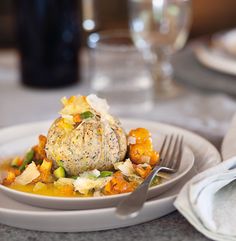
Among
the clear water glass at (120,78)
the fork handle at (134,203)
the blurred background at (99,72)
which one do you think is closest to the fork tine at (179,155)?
the fork handle at (134,203)

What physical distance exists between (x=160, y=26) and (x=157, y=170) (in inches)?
27.7

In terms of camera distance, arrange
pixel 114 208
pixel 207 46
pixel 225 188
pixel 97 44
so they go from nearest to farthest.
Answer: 1. pixel 114 208
2. pixel 225 188
3. pixel 97 44
4. pixel 207 46

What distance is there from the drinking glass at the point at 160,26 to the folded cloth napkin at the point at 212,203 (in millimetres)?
656

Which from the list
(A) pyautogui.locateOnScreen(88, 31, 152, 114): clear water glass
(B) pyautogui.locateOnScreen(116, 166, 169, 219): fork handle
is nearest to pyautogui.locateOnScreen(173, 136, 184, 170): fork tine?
(B) pyautogui.locateOnScreen(116, 166, 169, 219): fork handle

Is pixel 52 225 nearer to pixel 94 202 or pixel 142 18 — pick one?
pixel 94 202

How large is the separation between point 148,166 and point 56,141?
0.12 meters

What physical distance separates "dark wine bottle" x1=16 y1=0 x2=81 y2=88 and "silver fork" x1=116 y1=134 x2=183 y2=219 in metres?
0.56

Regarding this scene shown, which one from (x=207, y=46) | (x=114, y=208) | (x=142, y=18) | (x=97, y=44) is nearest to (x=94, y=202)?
(x=114, y=208)

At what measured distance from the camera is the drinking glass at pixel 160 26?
1391 mm

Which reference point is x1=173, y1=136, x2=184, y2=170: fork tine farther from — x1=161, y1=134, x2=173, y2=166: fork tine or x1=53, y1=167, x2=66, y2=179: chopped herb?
x1=53, y1=167, x2=66, y2=179: chopped herb

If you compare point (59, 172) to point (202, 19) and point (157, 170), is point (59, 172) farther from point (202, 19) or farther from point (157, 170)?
point (202, 19)

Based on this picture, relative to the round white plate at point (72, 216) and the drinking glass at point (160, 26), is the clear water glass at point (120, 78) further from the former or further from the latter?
the round white plate at point (72, 216)

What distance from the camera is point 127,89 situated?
1361 millimetres

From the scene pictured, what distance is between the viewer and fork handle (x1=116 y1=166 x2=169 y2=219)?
64 cm
